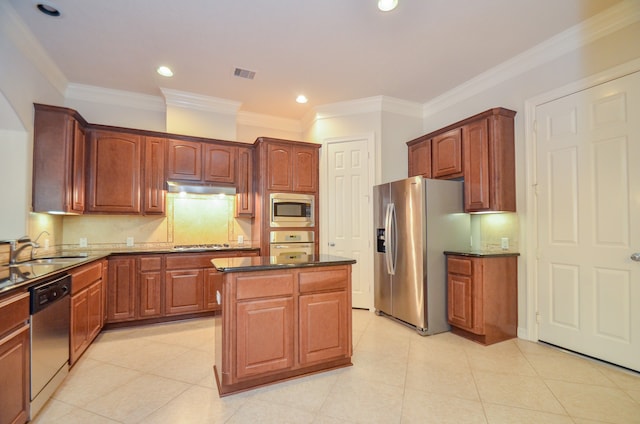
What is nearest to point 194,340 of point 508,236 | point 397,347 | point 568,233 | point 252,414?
point 252,414

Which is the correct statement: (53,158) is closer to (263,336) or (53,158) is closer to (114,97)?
Answer: (114,97)

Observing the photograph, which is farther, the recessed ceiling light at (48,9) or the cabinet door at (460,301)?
the cabinet door at (460,301)

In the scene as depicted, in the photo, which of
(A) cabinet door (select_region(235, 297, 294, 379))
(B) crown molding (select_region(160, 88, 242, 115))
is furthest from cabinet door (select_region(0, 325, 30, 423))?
(B) crown molding (select_region(160, 88, 242, 115))

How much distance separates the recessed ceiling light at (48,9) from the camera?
246cm

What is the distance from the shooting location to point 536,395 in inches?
82.9

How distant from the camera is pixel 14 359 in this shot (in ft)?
5.36

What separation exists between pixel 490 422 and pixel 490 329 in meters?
1.41

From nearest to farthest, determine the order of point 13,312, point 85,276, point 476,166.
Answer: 1. point 13,312
2. point 85,276
3. point 476,166

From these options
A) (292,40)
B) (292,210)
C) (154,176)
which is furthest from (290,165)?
(154,176)

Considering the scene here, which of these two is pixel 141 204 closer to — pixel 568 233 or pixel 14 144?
pixel 14 144

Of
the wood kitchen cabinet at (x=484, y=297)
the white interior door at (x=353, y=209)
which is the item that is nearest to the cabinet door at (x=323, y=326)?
the wood kitchen cabinet at (x=484, y=297)

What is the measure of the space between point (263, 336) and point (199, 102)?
351cm

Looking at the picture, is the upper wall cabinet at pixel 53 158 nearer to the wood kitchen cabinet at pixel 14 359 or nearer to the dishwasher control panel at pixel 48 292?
the dishwasher control panel at pixel 48 292

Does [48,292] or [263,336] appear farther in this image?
[263,336]
